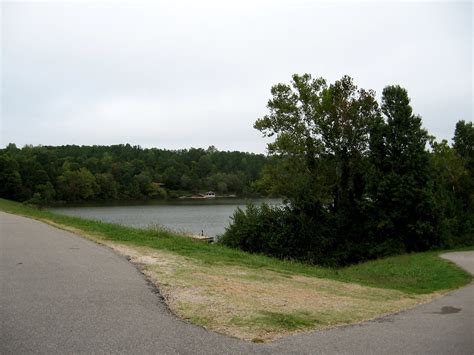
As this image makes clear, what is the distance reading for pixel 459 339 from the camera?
6.94 metres

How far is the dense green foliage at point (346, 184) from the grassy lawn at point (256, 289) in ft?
27.9

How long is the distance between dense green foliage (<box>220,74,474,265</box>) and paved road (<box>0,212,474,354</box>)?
55.0 ft

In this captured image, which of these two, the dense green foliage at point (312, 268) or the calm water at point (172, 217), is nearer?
the dense green foliage at point (312, 268)

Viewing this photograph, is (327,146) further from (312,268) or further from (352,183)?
(312,268)

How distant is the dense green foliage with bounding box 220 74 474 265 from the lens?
88.6 ft

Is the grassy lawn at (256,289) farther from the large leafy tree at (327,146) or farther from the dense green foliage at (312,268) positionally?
the large leafy tree at (327,146)

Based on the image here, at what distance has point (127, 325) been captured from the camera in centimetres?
656

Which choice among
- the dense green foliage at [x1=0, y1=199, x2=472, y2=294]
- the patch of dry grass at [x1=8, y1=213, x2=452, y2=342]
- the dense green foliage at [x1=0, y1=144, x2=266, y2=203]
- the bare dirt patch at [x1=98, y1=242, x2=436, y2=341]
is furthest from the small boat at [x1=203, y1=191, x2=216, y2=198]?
the bare dirt patch at [x1=98, y1=242, x2=436, y2=341]

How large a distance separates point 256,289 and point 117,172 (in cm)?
A: 11370

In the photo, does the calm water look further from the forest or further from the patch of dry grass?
the patch of dry grass

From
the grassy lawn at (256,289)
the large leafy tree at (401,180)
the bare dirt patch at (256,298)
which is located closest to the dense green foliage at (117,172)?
the large leafy tree at (401,180)

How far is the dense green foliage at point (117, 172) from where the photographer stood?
299 feet

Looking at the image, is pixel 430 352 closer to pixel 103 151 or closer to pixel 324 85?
pixel 324 85

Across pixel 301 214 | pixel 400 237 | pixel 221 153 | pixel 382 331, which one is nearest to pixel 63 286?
pixel 382 331
